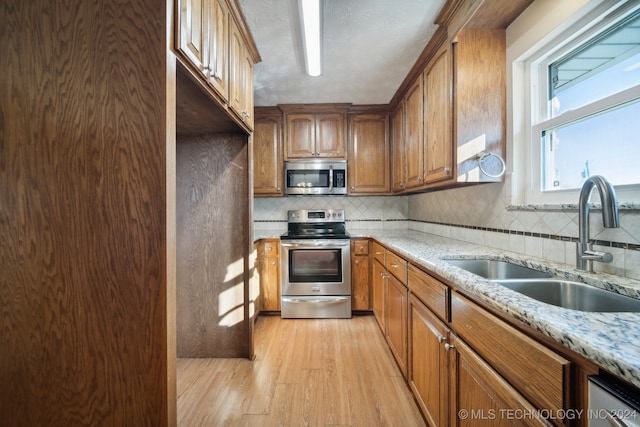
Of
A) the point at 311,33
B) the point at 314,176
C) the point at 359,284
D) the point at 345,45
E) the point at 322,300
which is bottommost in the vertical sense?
the point at 322,300

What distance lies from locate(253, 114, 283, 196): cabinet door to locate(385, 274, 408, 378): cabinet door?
1.79m

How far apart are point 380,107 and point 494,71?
1.56 m

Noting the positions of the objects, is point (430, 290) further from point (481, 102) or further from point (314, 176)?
point (314, 176)

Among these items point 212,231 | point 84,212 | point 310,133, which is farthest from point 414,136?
point 84,212

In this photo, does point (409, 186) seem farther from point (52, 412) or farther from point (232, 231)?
point (52, 412)

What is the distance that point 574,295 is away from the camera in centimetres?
104

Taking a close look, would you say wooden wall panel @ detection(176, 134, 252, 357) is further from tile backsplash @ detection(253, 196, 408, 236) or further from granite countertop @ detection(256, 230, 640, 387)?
granite countertop @ detection(256, 230, 640, 387)

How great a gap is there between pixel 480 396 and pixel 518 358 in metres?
0.29

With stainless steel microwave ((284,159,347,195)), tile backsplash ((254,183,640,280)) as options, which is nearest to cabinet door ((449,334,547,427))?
tile backsplash ((254,183,640,280))

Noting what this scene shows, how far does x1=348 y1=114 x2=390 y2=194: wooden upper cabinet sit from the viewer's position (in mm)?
3197

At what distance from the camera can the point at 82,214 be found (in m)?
0.93

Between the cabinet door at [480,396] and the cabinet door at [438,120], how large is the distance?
3.87 feet

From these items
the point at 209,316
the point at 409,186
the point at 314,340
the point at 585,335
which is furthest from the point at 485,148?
the point at 209,316

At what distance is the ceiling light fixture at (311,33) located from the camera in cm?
138
